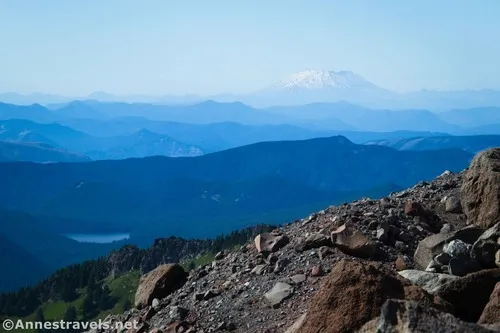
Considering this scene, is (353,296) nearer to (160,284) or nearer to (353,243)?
(353,243)

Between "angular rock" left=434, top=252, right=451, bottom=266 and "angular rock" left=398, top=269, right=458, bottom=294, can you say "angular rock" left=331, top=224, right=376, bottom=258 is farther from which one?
"angular rock" left=398, top=269, right=458, bottom=294

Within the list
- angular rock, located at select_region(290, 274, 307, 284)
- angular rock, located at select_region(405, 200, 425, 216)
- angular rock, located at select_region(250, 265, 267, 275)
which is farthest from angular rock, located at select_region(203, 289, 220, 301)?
angular rock, located at select_region(405, 200, 425, 216)

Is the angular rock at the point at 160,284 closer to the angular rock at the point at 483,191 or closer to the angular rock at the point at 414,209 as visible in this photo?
the angular rock at the point at 414,209

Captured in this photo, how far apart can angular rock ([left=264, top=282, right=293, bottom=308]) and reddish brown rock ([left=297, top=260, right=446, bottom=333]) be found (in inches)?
105

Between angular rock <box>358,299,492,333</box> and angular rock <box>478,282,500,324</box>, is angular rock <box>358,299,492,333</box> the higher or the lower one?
the higher one

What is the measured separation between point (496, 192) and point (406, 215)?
8.87 ft

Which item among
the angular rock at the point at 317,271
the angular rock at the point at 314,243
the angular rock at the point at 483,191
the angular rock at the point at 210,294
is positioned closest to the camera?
the angular rock at the point at 317,271

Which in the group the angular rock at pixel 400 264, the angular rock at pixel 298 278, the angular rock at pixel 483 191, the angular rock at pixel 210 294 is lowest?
the angular rock at pixel 210 294

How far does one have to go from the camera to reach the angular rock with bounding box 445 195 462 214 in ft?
53.9

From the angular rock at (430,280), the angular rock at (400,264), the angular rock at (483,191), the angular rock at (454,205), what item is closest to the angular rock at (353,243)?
the angular rock at (400,264)

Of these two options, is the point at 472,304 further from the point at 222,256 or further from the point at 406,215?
the point at 222,256

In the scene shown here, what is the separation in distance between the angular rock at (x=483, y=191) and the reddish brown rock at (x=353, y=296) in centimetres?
679

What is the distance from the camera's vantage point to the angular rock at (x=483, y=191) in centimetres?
1428

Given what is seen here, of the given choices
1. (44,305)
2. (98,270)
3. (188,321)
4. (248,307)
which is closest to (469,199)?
(248,307)
